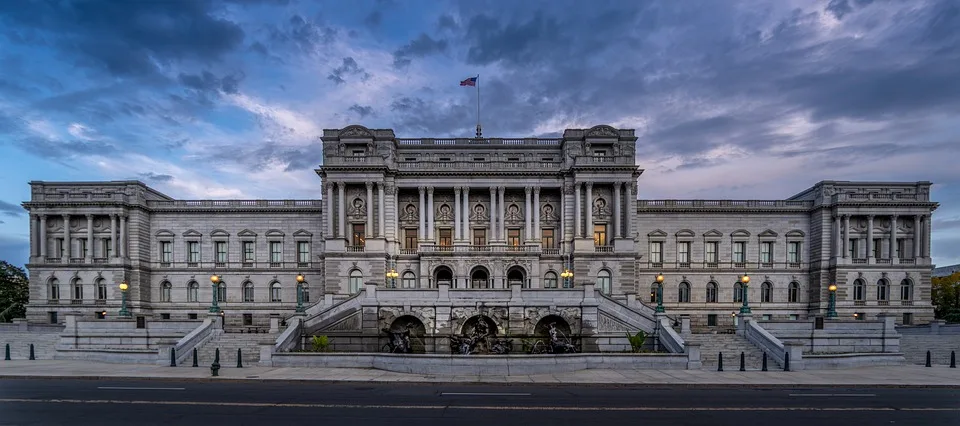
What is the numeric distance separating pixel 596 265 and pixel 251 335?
31709 millimetres

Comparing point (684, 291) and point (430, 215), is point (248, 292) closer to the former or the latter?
point (430, 215)

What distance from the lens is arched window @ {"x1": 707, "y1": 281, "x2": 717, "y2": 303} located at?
5700 centimetres

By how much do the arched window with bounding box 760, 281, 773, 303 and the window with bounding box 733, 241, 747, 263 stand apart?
349 centimetres

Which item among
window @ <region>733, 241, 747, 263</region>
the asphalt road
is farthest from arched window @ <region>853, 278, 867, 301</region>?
the asphalt road

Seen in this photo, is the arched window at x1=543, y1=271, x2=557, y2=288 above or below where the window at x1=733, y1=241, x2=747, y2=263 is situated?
below

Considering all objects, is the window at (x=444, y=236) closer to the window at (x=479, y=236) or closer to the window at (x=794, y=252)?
the window at (x=479, y=236)

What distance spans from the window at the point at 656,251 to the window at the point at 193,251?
4941cm

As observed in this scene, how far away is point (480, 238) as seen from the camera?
55.1 m

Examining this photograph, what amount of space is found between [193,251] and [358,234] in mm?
19381

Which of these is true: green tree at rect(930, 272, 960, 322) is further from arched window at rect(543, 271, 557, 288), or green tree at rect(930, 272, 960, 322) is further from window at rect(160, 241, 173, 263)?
window at rect(160, 241, 173, 263)

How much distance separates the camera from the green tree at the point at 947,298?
55.4m

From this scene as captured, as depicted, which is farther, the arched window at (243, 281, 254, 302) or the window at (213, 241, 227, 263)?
the window at (213, 241, 227, 263)

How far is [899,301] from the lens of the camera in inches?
2128

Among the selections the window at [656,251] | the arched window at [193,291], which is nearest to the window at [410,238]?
the arched window at [193,291]
